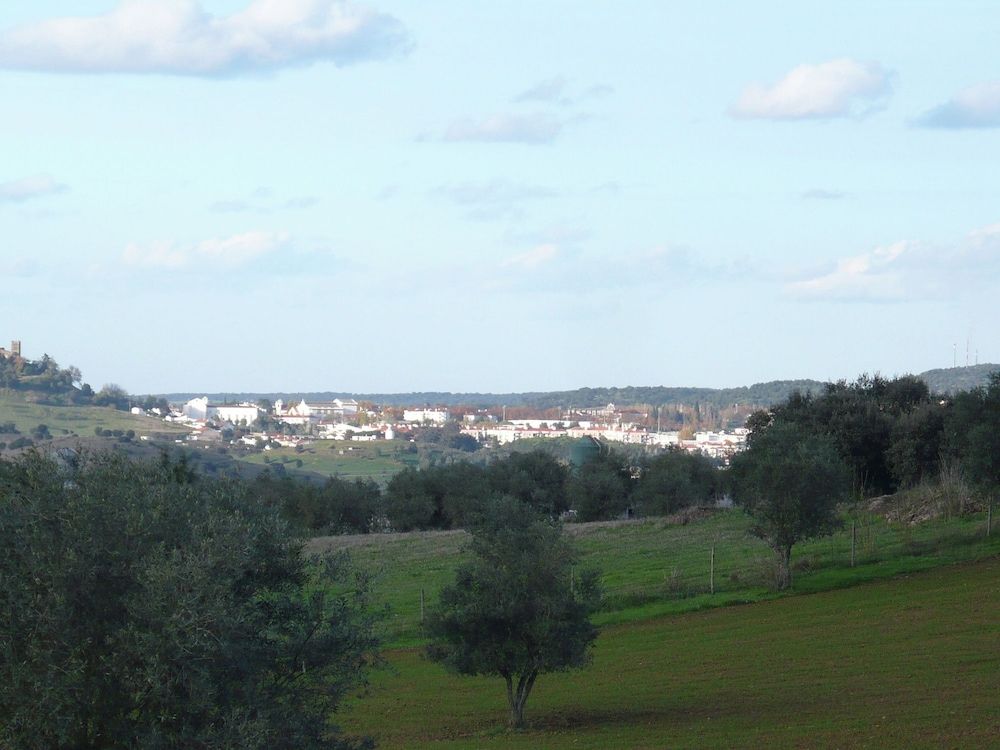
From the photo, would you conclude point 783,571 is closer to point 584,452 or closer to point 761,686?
point 761,686

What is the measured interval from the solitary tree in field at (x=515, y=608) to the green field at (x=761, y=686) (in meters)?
1.39

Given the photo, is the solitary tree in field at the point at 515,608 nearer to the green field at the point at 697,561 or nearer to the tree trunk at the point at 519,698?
the tree trunk at the point at 519,698

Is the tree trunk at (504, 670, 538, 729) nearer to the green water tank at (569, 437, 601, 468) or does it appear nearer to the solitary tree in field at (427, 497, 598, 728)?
the solitary tree in field at (427, 497, 598, 728)

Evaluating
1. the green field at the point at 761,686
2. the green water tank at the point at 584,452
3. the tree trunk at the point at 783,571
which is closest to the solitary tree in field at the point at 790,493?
the tree trunk at the point at 783,571

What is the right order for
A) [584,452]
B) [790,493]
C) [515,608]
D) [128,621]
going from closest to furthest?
[128,621] < [515,608] < [790,493] < [584,452]

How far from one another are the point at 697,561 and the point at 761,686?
21.2 meters

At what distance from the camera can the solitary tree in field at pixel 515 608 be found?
82.4 feet

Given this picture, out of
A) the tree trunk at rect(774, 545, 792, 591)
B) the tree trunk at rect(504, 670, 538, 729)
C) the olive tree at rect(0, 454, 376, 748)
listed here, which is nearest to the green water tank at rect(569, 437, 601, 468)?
the tree trunk at rect(774, 545, 792, 591)

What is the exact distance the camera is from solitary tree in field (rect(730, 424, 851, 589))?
1574 inches

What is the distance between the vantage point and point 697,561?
47812mm

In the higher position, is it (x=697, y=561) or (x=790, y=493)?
(x=790, y=493)

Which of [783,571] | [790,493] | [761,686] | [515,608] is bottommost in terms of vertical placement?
[761,686]

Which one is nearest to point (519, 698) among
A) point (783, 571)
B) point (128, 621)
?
point (128, 621)

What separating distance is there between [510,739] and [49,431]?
17678 centimetres
